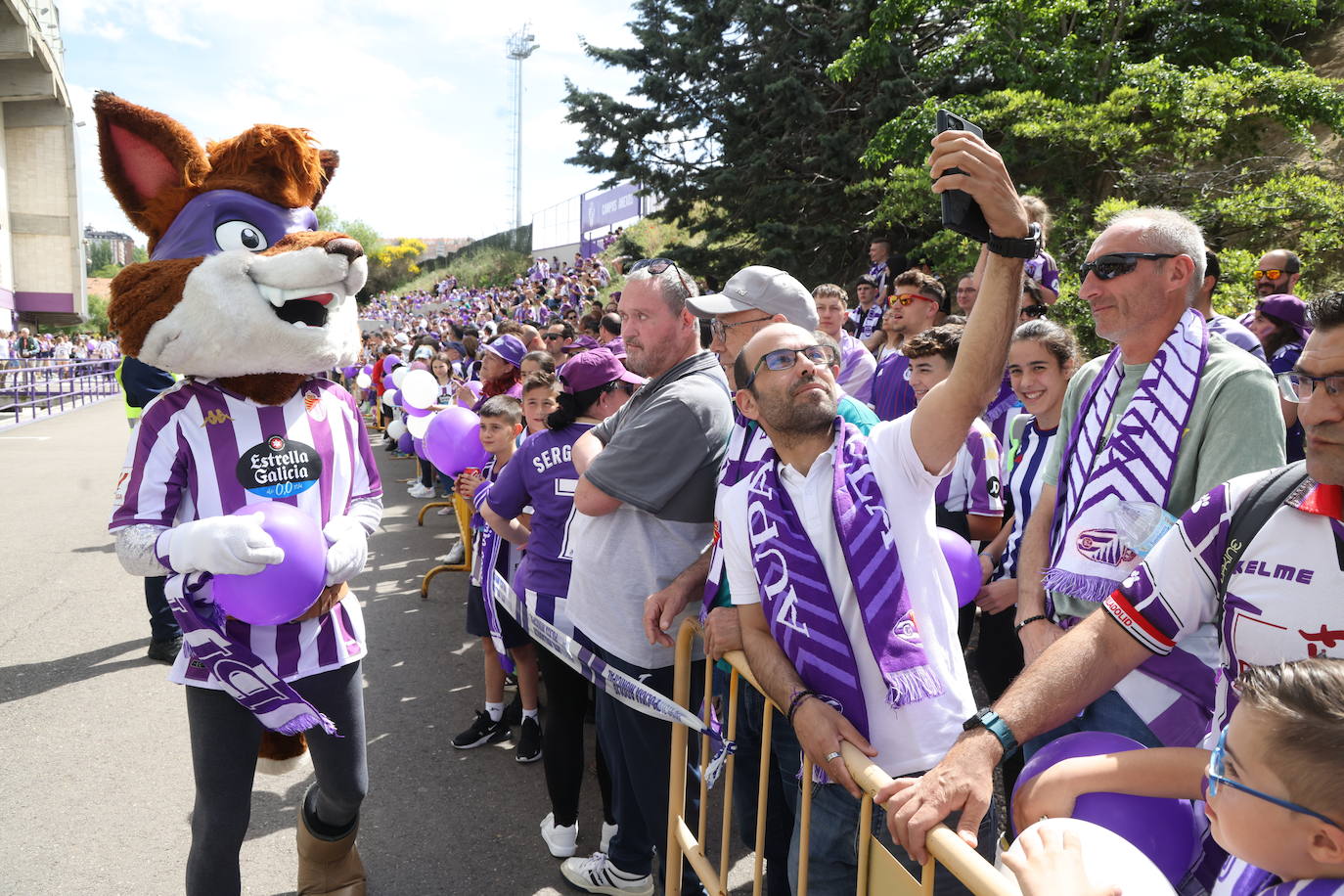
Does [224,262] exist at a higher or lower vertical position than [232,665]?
higher

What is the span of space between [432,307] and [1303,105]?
40365 millimetres

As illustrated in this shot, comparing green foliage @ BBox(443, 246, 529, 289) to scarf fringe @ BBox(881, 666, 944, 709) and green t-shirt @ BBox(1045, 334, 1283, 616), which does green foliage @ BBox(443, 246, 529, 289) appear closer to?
green t-shirt @ BBox(1045, 334, 1283, 616)

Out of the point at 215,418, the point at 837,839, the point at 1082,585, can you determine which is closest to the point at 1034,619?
the point at 1082,585

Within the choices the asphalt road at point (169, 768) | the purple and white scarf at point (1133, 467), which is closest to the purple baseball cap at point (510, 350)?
the asphalt road at point (169, 768)

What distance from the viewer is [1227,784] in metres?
1.20

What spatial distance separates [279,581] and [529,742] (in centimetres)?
198

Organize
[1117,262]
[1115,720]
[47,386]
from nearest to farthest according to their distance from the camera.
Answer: [1115,720] < [1117,262] < [47,386]

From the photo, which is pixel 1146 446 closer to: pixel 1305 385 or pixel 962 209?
pixel 1305 385

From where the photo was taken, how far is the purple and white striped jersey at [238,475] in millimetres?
2598

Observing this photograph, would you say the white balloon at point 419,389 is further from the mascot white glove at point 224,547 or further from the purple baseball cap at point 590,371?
the mascot white glove at point 224,547

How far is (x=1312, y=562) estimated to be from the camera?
150cm

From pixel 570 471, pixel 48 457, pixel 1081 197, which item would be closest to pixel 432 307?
pixel 48 457

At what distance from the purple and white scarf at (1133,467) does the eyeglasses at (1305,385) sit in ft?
1.71

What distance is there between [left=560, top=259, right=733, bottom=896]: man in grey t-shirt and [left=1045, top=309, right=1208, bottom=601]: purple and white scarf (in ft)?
3.64
